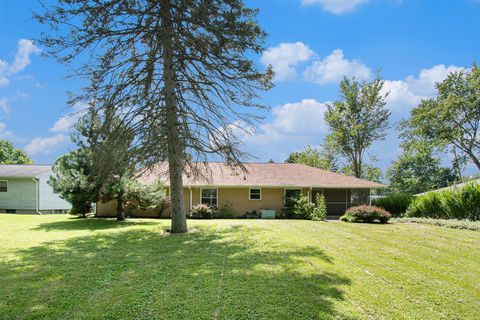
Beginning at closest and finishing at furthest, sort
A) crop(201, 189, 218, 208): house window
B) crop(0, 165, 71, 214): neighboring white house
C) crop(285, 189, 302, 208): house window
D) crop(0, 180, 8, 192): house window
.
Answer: crop(201, 189, 218, 208): house window
crop(285, 189, 302, 208): house window
crop(0, 165, 71, 214): neighboring white house
crop(0, 180, 8, 192): house window

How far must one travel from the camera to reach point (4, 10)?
36.6 feet

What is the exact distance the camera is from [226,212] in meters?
22.1

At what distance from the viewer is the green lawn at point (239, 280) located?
440 cm

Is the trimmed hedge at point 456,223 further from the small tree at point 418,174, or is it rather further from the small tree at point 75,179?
the small tree at point 418,174

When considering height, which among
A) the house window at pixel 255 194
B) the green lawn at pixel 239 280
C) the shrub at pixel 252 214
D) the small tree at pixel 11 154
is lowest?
the shrub at pixel 252 214

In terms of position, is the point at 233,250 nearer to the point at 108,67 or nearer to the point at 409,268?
the point at 409,268

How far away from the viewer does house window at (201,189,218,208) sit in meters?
22.9

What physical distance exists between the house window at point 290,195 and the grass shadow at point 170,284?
46.5 feet

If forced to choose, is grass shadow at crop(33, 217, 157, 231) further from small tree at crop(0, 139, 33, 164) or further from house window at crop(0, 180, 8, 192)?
small tree at crop(0, 139, 33, 164)

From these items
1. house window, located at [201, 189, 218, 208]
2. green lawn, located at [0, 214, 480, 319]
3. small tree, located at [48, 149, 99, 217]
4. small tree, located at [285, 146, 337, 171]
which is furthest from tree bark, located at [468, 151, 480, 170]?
A: small tree, located at [48, 149, 99, 217]

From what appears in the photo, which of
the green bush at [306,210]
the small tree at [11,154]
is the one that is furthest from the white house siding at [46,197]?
the small tree at [11,154]

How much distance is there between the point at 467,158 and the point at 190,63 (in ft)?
112

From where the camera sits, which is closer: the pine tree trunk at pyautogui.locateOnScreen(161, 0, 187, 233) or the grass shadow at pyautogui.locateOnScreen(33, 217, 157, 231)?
the pine tree trunk at pyautogui.locateOnScreen(161, 0, 187, 233)

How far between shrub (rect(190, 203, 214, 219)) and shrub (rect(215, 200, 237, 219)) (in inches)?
26.6
